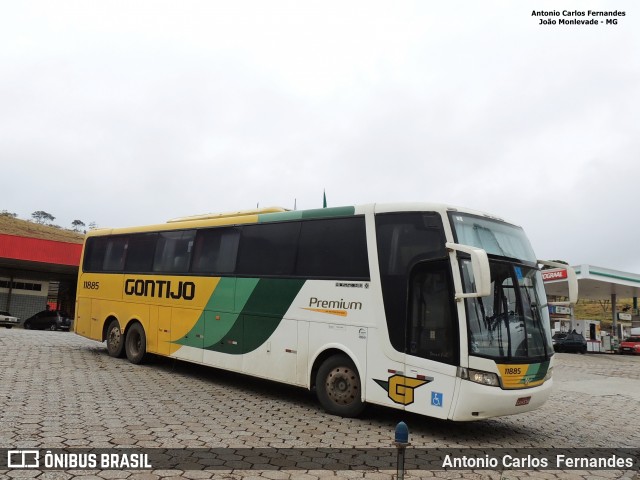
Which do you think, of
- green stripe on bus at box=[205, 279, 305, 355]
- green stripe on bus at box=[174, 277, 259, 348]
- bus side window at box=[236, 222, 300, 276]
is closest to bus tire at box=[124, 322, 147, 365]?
green stripe on bus at box=[174, 277, 259, 348]

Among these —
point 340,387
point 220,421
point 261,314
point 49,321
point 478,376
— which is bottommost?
point 49,321

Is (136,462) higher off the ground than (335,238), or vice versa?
(335,238)

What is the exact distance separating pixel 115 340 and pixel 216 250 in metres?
4.85

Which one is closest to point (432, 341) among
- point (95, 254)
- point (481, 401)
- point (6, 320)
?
point (481, 401)

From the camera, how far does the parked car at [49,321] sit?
98.8ft

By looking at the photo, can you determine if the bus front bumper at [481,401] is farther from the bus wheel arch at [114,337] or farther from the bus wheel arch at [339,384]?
the bus wheel arch at [114,337]

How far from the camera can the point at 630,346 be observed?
109ft

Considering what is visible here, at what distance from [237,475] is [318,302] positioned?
152 inches

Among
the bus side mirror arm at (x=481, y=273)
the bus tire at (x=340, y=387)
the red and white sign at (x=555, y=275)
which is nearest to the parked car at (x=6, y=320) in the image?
the bus tire at (x=340, y=387)

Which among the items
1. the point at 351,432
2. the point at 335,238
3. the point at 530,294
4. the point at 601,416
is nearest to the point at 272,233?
the point at 335,238

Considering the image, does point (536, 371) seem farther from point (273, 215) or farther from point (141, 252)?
point (141, 252)

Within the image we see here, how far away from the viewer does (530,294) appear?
755 centimetres

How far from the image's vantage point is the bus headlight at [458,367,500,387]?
22.1 feet

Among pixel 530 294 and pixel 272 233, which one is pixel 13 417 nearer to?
pixel 272 233
